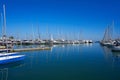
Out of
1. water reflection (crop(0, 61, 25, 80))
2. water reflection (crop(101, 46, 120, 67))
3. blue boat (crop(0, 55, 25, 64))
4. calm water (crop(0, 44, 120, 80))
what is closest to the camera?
water reflection (crop(0, 61, 25, 80))

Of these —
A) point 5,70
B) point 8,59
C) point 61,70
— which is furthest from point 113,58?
point 5,70

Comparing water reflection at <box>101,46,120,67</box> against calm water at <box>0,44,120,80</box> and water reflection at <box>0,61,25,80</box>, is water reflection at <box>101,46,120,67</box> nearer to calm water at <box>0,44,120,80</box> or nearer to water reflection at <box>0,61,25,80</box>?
calm water at <box>0,44,120,80</box>

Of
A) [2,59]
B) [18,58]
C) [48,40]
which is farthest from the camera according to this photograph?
[48,40]

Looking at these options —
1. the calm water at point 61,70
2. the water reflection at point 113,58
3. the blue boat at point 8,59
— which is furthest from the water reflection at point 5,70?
the water reflection at point 113,58

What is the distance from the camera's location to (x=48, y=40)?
108m

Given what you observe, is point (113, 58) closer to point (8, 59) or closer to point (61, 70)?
point (61, 70)

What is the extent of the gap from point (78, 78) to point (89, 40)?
13959cm

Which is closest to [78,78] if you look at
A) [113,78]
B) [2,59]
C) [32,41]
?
[113,78]

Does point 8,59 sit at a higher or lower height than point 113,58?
higher

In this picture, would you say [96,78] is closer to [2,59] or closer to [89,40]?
[2,59]

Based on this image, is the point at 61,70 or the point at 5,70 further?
the point at 61,70

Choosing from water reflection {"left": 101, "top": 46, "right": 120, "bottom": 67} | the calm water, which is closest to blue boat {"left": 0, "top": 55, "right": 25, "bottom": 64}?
the calm water

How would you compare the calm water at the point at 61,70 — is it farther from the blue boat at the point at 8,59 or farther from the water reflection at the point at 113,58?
the blue boat at the point at 8,59

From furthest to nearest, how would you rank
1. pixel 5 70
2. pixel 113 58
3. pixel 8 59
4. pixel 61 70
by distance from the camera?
pixel 113 58 < pixel 8 59 < pixel 61 70 < pixel 5 70
